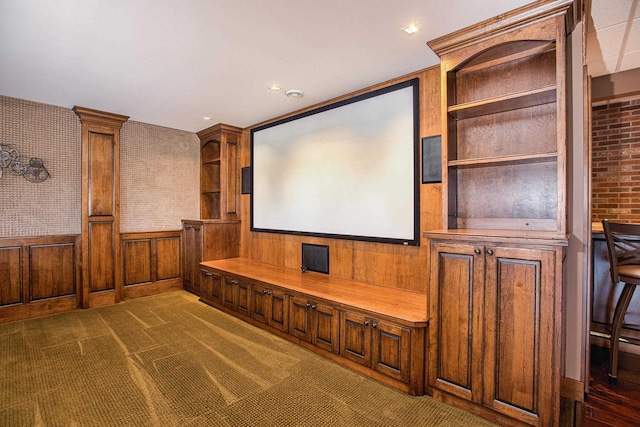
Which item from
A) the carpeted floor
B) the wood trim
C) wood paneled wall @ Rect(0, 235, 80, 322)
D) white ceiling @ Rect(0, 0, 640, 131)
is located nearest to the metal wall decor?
white ceiling @ Rect(0, 0, 640, 131)

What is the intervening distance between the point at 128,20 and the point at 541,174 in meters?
Answer: 3.09

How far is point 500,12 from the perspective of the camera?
81.0 inches

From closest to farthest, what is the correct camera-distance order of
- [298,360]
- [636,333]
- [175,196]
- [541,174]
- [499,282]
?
1. [499,282]
2. [541,174]
3. [298,360]
4. [636,333]
5. [175,196]

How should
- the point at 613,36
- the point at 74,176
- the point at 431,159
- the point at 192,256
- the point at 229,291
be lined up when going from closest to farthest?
1. the point at 613,36
2. the point at 431,159
3. the point at 229,291
4. the point at 74,176
5. the point at 192,256

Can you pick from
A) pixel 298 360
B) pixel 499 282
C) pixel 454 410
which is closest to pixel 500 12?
pixel 499 282

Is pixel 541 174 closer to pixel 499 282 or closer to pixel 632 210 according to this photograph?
pixel 499 282

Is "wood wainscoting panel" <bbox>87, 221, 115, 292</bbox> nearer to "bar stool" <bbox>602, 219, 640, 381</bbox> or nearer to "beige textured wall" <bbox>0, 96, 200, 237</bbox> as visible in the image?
"beige textured wall" <bbox>0, 96, 200, 237</bbox>

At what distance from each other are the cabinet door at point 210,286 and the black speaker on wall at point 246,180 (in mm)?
1371

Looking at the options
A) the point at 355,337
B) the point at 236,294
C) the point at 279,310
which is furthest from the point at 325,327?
the point at 236,294

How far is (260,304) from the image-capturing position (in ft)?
11.5

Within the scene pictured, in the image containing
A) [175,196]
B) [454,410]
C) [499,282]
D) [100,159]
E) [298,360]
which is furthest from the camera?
[175,196]

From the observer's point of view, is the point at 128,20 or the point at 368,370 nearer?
the point at 128,20

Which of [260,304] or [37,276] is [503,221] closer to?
[260,304]

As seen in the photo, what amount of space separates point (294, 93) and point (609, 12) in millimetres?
2712
